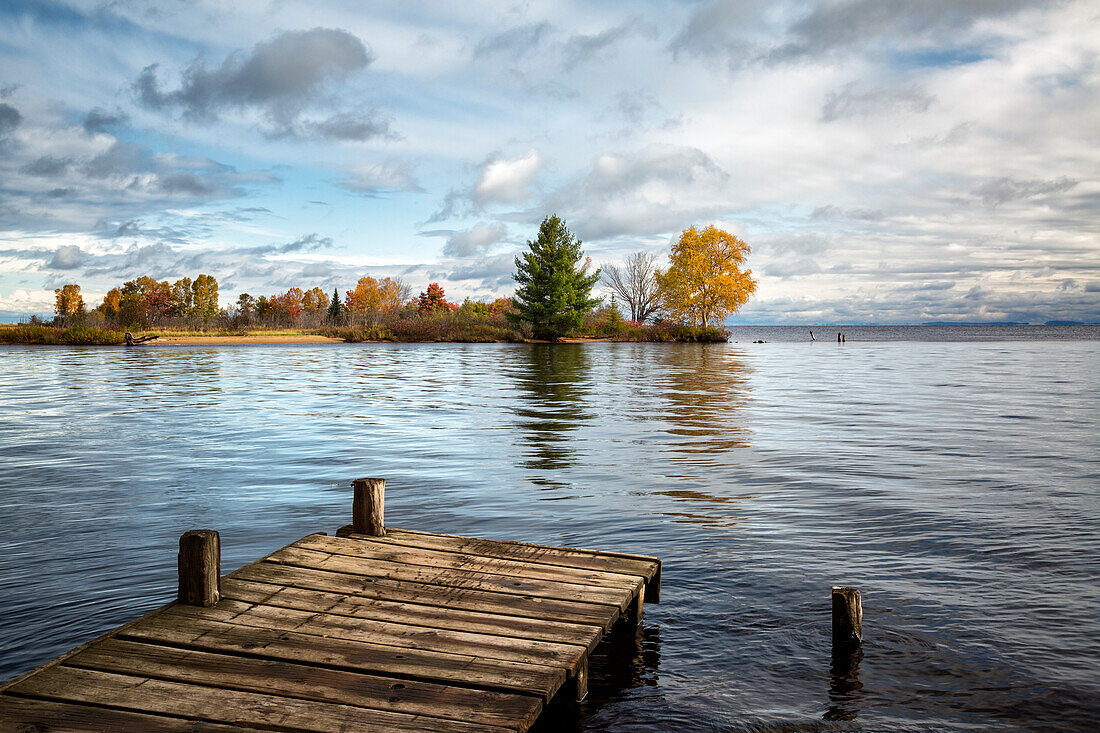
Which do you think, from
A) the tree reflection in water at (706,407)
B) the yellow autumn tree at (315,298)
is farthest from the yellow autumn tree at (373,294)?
the tree reflection in water at (706,407)

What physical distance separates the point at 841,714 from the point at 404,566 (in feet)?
10.8

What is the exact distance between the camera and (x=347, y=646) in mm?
4379

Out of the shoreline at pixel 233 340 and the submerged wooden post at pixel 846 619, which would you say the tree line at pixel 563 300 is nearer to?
the shoreline at pixel 233 340

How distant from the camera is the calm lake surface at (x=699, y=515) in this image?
5047mm

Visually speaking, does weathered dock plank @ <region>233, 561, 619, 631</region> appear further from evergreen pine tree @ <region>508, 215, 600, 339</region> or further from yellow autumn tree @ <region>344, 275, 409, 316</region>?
yellow autumn tree @ <region>344, 275, 409, 316</region>

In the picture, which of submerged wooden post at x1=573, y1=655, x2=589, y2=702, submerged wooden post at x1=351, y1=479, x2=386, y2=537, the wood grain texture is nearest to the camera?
the wood grain texture

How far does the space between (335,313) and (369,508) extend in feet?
269

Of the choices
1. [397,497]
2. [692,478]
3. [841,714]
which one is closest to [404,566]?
[841,714]

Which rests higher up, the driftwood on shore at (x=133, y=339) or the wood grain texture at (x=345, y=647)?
the driftwood on shore at (x=133, y=339)

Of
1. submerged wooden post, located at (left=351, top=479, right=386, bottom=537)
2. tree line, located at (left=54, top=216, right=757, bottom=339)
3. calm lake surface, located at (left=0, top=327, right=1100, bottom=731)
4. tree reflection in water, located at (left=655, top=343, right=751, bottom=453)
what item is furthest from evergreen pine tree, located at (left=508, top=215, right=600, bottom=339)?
submerged wooden post, located at (left=351, top=479, right=386, bottom=537)

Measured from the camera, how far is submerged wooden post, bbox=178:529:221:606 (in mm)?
4758

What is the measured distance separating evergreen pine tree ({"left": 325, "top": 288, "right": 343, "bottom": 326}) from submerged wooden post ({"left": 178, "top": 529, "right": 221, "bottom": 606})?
7178 cm

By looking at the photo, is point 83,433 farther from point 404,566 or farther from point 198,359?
point 198,359

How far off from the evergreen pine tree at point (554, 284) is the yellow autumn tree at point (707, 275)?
24.1 ft
